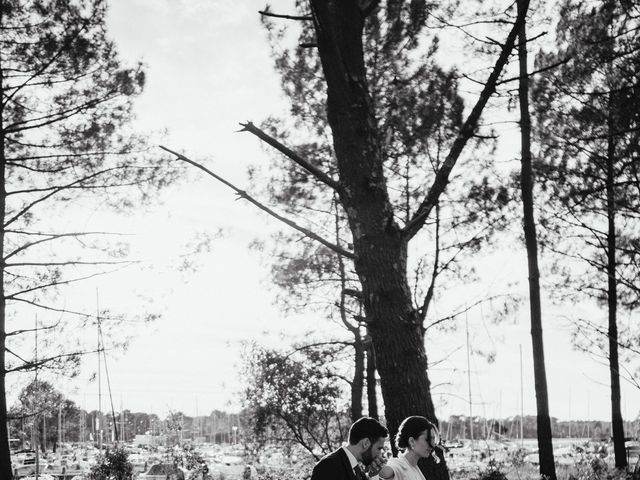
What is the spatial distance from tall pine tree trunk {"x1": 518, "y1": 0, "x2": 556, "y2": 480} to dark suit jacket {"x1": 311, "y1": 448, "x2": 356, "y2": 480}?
8.40 meters

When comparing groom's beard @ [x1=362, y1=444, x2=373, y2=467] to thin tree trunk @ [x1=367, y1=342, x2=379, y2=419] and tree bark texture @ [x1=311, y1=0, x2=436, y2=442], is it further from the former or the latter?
thin tree trunk @ [x1=367, y1=342, x2=379, y2=419]

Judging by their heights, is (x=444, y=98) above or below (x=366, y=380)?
above

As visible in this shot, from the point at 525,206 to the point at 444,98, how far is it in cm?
674

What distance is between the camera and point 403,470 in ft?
11.7

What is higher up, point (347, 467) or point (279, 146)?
point (279, 146)

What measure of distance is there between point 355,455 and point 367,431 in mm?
137

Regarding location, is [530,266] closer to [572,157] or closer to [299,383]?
[572,157]

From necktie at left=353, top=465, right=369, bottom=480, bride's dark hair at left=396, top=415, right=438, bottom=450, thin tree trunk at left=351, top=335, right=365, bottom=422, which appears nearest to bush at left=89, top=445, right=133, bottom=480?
thin tree trunk at left=351, top=335, right=365, bottom=422

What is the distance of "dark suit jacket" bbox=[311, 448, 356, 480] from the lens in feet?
11.2

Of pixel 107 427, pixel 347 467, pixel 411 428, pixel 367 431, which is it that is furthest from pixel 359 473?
pixel 107 427

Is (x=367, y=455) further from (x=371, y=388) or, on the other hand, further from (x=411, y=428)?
(x=371, y=388)

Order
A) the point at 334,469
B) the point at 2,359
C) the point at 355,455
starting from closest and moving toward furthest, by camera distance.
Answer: the point at 334,469 → the point at 355,455 → the point at 2,359

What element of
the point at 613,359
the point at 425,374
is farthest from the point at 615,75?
the point at 425,374

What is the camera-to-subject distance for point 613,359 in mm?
12656
